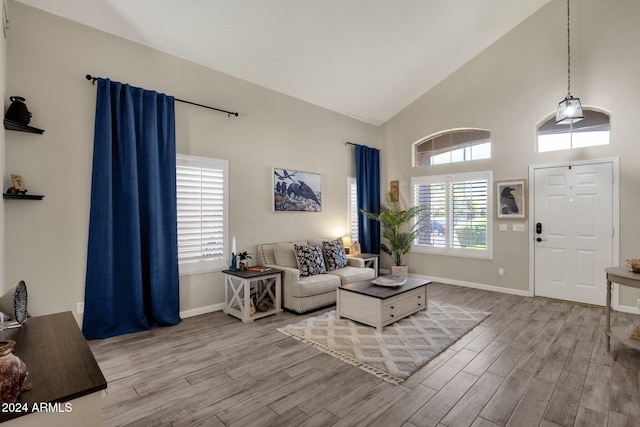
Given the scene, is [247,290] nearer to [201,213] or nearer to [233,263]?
[233,263]

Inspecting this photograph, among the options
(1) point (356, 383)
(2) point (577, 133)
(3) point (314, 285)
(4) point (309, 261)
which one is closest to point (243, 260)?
(4) point (309, 261)

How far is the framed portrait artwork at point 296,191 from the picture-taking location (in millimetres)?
5000

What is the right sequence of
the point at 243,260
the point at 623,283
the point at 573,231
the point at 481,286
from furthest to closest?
the point at 481,286 < the point at 573,231 < the point at 243,260 < the point at 623,283

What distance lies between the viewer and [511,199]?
5.14m

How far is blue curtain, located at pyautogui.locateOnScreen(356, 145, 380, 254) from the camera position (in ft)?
20.8

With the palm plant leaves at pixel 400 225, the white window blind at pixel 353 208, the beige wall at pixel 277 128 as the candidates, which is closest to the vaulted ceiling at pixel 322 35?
the beige wall at pixel 277 128

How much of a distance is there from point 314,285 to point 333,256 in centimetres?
91

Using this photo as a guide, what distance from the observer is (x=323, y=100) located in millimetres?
5586

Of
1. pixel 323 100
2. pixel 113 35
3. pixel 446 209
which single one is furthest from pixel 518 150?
pixel 113 35

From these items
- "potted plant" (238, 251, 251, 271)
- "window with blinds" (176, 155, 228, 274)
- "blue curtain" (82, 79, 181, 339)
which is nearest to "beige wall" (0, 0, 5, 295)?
"blue curtain" (82, 79, 181, 339)

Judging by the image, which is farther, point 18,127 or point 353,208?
point 353,208

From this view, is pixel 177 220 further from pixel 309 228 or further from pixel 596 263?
pixel 596 263

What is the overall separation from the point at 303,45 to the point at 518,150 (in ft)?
12.2

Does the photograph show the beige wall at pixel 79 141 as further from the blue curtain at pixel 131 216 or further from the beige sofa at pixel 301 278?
the beige sofa at pixel 301 278
